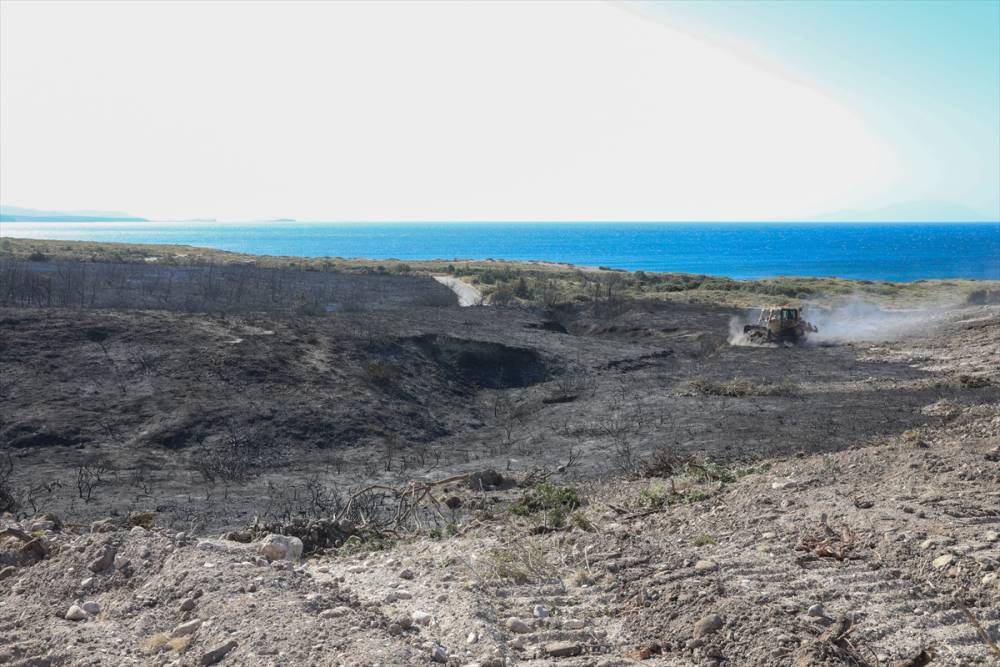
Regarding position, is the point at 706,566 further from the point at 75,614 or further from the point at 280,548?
the point at 75,614

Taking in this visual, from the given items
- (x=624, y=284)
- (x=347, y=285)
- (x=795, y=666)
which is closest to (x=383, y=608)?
(x=795, y=666)

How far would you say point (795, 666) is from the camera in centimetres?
557

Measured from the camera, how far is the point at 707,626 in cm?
625

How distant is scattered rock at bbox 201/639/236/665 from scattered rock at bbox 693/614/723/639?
317 cm

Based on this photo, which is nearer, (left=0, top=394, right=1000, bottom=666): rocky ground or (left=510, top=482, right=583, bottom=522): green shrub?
(left=0, top=394, right=1000, bottom=666): rocky ground

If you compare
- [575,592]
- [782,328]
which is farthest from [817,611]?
[782,328]

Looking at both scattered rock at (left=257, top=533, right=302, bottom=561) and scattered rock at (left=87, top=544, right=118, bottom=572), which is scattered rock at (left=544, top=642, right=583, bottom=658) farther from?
scattered rock at (left=87, top=544, right=118, bottom=572)

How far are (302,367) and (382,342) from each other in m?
3.96

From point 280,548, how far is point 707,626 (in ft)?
14.0

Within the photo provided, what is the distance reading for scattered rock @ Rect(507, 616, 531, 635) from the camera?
6609mm

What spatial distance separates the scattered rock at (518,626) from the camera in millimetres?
6609

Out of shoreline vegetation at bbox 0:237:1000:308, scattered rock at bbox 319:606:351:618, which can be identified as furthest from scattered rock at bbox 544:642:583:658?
shoreline vegetation at bbox 0:237:1000:308

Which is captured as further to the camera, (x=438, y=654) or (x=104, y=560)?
(x=104, y=560)

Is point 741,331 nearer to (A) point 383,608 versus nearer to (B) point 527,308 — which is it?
(B) point 527,308
